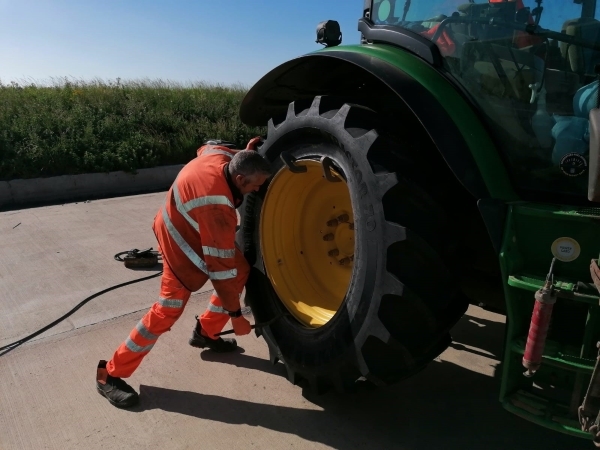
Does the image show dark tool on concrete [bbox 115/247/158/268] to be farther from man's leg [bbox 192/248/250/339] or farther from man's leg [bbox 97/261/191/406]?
man's leg [bbox 97/261/191/406]

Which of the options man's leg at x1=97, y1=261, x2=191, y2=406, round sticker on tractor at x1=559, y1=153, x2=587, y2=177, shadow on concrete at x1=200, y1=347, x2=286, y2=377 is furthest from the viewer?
shadow on concrete at x1=200, y1=347, x2=286, y2=377

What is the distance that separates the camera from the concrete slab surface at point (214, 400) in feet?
8.38

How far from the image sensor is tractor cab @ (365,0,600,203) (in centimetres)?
203

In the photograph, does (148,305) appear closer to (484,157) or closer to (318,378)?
(318,378)

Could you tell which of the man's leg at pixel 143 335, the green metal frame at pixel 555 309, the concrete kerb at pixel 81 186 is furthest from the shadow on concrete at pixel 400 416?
the concrete kerb at pixel 81 186

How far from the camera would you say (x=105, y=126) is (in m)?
9.52

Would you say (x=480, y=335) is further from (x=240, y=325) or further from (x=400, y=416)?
(x=240, y=325)

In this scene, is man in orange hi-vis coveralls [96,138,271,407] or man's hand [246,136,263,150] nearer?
man in orange hi-vis coveralls [96,138,271,407]

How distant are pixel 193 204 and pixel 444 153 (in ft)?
4.45

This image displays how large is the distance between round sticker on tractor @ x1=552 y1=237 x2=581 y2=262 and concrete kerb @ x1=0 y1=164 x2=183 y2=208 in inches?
303

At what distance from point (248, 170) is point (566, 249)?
5.11 ft

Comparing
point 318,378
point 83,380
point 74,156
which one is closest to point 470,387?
point 318,378

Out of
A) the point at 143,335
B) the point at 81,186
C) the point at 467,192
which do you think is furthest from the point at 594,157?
the point at 81,186

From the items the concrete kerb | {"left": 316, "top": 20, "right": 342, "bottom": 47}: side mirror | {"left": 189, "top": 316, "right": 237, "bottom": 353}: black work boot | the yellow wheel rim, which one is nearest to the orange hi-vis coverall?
the yellow wheel rim
